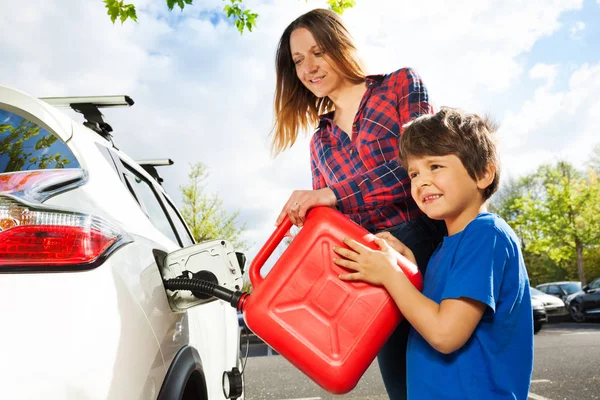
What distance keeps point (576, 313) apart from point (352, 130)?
15479mm

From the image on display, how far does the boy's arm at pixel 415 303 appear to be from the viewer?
4.33ft

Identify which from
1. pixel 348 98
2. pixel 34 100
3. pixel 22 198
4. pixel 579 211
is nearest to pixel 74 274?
pixel 22 198

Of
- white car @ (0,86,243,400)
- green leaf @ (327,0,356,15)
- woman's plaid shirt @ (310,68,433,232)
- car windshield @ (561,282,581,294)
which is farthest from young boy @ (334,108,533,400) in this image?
car windshield @ (561,282,581,294)

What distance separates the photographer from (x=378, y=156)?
1931 millimetres

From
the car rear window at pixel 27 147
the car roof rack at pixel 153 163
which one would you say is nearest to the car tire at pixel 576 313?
the car roof rack at pixel 153 163

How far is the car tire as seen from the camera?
14898 millimetres

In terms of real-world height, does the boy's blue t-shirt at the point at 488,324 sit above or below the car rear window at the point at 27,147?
below

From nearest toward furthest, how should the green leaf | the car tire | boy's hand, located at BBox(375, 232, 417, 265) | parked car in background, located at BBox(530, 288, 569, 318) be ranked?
boy's hand, located at BBox(375, 232, 417, 265), the green leaf, the car tire, parked car in background, located at BBox(530, 288, 569, 318)

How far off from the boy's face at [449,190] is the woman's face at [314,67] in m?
0.76

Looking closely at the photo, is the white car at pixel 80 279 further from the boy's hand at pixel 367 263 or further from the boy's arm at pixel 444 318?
the boy's arm at pixel 444 318

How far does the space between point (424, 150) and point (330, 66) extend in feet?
2.56

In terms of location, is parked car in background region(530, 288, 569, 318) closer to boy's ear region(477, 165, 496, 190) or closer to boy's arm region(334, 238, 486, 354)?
boy's ear region(477, 165, 496, 190)

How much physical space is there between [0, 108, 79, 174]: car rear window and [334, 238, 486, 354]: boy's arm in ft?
2.56

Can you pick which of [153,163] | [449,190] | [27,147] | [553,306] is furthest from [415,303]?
[553,306]
